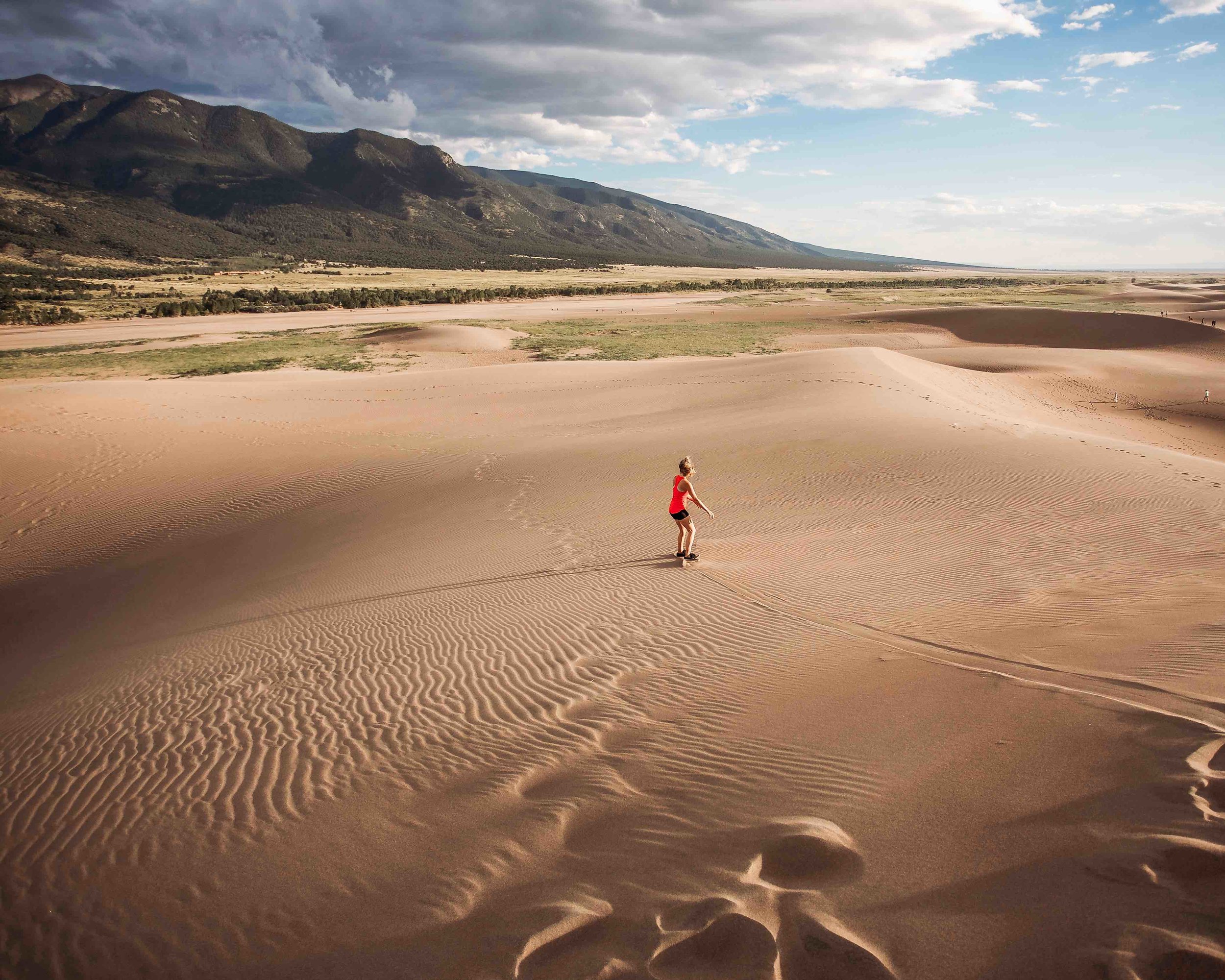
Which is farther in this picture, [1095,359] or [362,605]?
[1095,359]

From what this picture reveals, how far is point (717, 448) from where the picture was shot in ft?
51.2

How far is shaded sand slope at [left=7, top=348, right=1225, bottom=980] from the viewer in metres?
3.44

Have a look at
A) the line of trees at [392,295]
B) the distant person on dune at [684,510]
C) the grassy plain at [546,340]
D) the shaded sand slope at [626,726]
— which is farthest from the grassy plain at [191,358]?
the distant person on dune at [684,510]

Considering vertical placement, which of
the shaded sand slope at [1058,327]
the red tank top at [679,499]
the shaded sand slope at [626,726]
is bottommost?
the shaded sand slope at [626,726]

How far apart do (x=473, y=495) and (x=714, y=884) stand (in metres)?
10.8

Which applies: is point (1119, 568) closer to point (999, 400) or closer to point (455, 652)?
point (455, 652)

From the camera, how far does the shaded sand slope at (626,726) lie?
11.3ft

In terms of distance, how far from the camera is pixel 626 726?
555cm

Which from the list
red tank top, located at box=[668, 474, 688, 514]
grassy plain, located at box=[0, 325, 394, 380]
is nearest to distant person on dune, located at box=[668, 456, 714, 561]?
red tank top, located at box=[668, 474, 688, 514]

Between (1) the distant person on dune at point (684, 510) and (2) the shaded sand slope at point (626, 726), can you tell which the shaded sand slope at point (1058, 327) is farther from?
(1) the distant person on dune at point (684, 510)

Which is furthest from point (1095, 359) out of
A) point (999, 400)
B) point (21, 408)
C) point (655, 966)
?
point (21, 408)

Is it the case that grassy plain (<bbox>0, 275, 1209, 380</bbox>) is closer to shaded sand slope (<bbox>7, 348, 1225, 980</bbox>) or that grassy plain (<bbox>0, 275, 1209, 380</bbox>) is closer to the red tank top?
shaded sand slope (<bbox>7, 348, 1225, 980</bbox>)

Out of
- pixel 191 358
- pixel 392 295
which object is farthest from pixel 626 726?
pixel 392 295

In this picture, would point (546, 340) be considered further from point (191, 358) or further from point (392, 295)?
point (392, 295)
